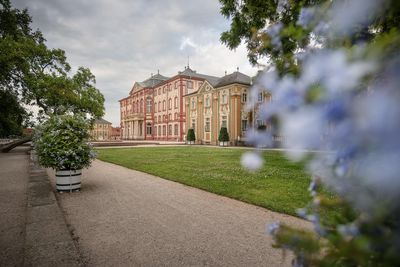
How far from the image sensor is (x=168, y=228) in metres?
4.11

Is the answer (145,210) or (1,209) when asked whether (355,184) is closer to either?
(145,210)

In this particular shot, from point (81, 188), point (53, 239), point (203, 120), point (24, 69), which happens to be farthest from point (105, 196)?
point (203, 120)

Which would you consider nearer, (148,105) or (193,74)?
(193,74)

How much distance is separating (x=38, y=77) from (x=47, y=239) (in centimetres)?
2230

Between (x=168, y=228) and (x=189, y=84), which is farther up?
(x=189, y=84)

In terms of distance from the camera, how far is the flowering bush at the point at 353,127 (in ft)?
1.98

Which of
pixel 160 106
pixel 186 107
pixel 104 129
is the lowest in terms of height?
pixel 104 129

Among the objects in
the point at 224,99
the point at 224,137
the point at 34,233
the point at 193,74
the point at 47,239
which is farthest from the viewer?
the point at 193,74

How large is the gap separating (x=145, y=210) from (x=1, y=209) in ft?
9.17

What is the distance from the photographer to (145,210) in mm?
5098

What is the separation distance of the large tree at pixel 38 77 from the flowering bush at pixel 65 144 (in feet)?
45.9

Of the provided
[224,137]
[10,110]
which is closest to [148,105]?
[224,137]

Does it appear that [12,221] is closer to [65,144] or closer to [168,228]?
[65,144]

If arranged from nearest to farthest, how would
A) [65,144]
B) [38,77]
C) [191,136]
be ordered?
[65,144], [38,77], [191,136]
